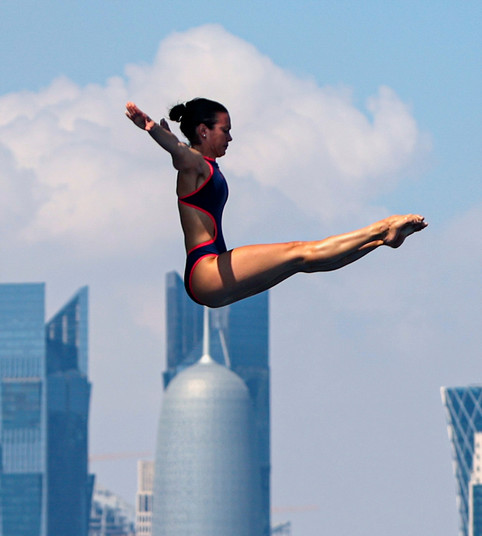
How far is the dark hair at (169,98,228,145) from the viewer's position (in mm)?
33562

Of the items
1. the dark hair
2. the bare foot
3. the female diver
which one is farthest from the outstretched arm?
the bare foot

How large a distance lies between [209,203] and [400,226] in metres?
4.04

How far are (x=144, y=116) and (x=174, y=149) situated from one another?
1.18 m

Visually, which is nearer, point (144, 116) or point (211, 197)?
point (144, 116)

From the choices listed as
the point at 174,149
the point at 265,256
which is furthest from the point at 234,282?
the point at 174,149

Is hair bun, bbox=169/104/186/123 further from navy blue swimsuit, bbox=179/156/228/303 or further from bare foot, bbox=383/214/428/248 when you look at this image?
bare foot, bbox=383/214/428/248

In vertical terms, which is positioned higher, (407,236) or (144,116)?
(144,116)

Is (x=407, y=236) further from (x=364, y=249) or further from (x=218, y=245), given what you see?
(x=218, y=245)

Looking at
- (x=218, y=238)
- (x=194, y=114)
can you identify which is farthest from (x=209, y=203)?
(x=194, y=114)

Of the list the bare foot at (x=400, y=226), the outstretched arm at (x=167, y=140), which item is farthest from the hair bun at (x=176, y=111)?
the bare foot at (x=400, y=226)

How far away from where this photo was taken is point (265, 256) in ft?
109

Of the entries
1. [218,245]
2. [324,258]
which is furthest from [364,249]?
[218,245]

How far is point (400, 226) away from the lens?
106 ft

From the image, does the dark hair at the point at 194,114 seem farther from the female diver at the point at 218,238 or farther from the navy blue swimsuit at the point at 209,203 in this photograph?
the navy blue swimsuit at the point at 209,203
